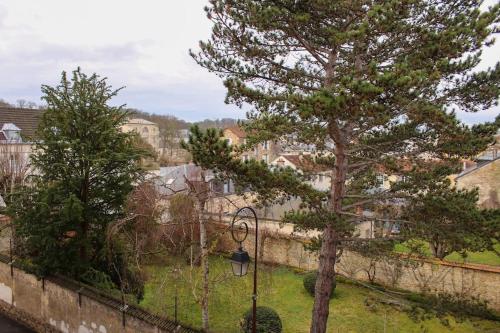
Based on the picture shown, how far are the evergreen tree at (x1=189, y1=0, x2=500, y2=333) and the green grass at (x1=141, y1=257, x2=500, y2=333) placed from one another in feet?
17.5

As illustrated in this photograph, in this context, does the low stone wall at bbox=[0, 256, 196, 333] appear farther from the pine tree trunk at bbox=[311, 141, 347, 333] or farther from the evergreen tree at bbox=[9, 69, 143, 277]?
the pine tree trunk at bbox=[311, 141, 347, 333]

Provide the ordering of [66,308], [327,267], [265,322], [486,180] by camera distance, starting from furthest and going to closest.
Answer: [486,180] → [66,308] → [265,322] → [327,267]

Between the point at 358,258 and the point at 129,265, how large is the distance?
11.0m

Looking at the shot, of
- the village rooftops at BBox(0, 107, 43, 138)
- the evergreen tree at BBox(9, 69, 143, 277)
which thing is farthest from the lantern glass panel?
the village rooftops at BBox(0, 107, 43, 138)

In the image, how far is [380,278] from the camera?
1877 cm

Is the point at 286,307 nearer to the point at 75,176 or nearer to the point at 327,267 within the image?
the point at 327,267

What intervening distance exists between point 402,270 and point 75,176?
13.8 m

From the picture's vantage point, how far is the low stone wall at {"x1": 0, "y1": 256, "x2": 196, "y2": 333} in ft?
33.3

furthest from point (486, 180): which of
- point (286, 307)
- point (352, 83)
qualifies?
point (352, 83)

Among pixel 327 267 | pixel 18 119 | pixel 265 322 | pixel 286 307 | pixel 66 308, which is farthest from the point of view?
pixel 18 119

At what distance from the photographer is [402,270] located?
17.6m

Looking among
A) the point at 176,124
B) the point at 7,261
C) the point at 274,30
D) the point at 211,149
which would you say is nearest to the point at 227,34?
the point at 274,30

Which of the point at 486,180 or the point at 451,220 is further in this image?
the point at 486,180

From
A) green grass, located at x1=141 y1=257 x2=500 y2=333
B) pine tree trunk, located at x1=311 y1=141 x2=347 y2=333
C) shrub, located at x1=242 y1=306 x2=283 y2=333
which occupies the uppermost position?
pine tree trunk, located at x1=311 y1=141 x2=347 y2=333
